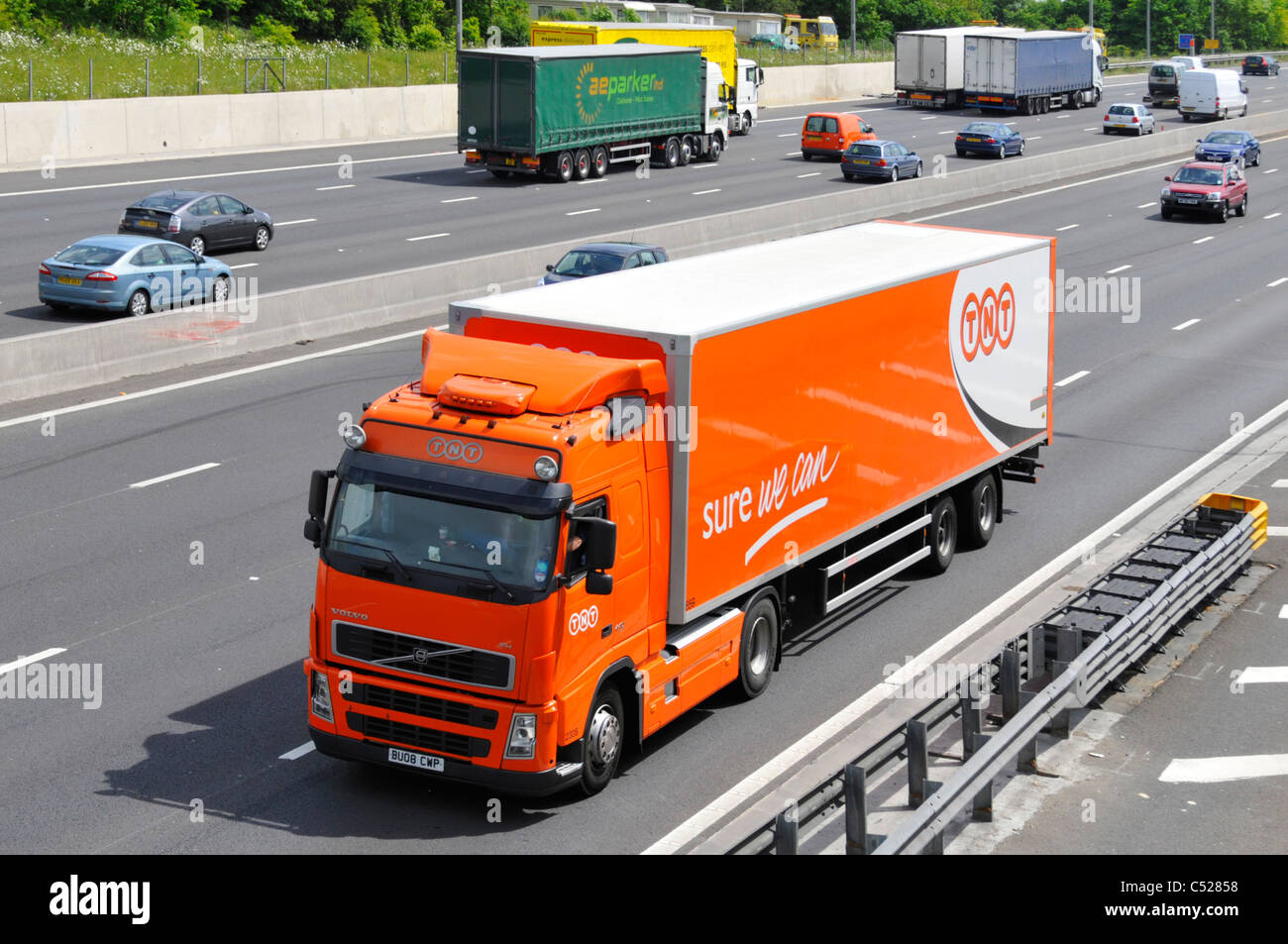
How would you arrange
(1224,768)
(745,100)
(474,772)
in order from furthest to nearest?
(745,100) → (1224,768) → (474,772)

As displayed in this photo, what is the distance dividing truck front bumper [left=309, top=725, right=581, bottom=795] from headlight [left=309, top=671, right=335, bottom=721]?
11 centimetres

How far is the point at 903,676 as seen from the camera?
542 inches

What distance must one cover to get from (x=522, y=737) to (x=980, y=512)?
8355 millimetres

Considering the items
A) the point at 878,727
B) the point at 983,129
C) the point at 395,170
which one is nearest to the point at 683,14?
the point at 983,129

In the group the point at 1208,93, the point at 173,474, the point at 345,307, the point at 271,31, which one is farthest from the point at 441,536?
the point at 1208,93

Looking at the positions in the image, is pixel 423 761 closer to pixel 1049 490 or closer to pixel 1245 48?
pixel 1049 490

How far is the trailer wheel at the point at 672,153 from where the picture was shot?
53.6 metres

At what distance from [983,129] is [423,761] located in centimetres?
5009

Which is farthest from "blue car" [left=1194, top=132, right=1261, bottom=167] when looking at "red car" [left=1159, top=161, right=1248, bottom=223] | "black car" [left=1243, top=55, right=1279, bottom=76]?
"black car" [left=1243, top=55, right=1279, bottom=76]

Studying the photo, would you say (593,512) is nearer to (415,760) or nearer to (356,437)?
(356,437)

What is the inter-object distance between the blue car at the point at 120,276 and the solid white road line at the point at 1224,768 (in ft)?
64.9

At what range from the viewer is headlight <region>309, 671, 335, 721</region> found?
35.7 feet

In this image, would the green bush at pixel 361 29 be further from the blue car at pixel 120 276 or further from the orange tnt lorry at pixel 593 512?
the orange tnt lorry at pixel 593 512

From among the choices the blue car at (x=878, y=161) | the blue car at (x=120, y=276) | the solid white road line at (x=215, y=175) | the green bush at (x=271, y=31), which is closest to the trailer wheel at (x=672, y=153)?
the blue car at (x=878, y=161)
